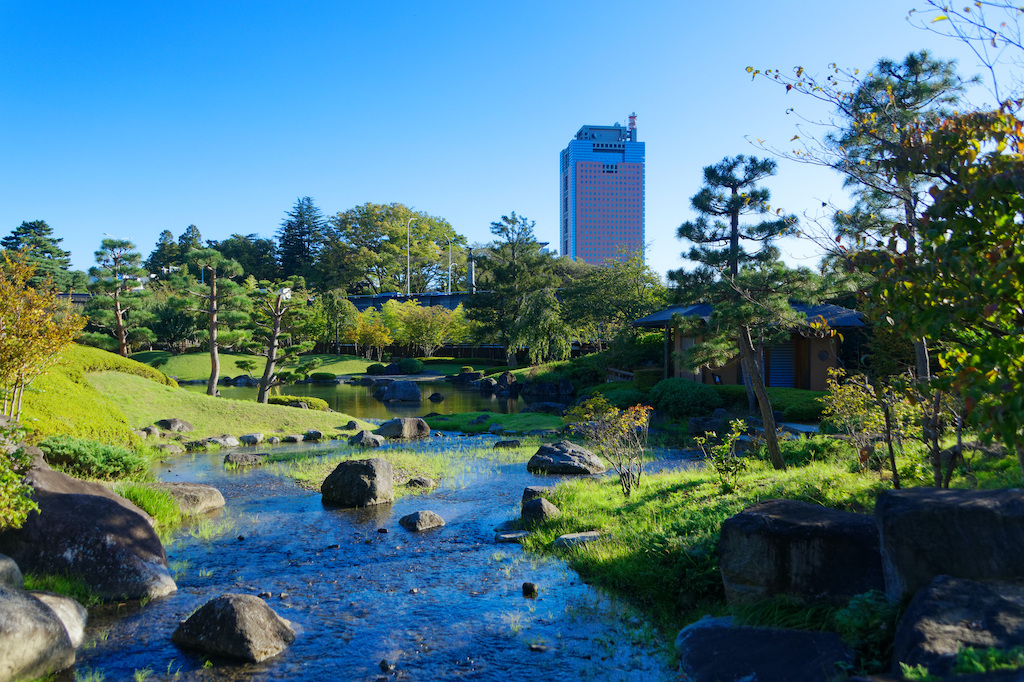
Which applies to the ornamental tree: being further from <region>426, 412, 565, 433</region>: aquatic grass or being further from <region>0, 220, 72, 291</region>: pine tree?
<region>0, 220, 72, 291</region>: pine tree

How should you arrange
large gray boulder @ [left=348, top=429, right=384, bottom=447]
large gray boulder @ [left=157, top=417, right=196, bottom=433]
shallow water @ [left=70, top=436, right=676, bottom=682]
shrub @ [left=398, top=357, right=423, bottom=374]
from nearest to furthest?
shallow water @ [left=70, top=436, right=676, bottom=682] < large gray boulder @ [left=348, top=429, right=384, bottom=447] < large gray boulder @ [left=157, top=417, right=196, bottom=433] < shrub @ [left=398, top=357, right=423, bottom=374]

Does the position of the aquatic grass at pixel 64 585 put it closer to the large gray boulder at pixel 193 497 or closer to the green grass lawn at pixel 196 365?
the large gray boulder at pixel 193 497

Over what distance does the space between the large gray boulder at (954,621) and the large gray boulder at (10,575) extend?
6279mm

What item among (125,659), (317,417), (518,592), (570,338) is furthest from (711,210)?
(570,338)

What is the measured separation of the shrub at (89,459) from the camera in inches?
380

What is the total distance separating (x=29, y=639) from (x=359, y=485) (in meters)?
5.55

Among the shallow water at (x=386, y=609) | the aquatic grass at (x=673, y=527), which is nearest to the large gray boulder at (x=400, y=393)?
the shallow water at (x=386, y=609)

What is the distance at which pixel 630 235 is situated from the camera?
167 m

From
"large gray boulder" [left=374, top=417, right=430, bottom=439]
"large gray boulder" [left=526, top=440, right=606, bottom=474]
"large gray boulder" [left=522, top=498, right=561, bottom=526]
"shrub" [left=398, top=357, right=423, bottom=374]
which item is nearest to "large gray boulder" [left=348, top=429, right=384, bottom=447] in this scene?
"large gray boulder" [left=374, top=417, right=430, bottom=439]

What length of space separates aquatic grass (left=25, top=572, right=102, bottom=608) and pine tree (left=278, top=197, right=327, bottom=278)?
223ft

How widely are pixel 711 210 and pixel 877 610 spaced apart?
52.6 ft

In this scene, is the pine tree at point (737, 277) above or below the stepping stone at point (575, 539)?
above

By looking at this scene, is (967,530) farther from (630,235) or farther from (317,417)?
(630,235)

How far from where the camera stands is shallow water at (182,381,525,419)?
85.6 feet
